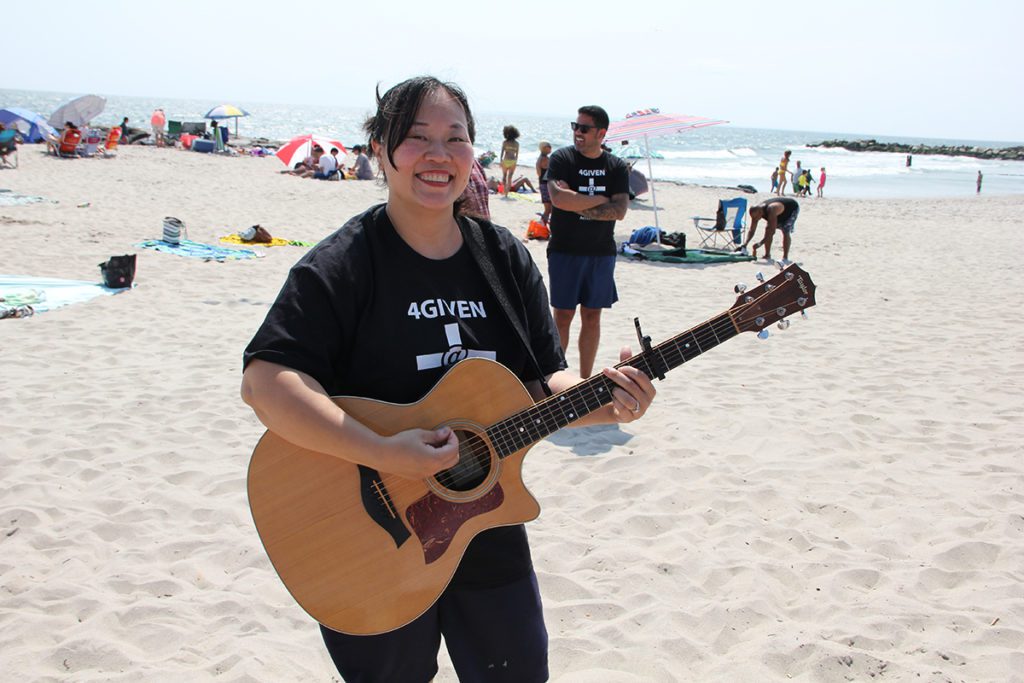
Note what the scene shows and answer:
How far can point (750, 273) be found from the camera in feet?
37.2

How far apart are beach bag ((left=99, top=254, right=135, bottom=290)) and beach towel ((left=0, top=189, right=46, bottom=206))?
7.06m

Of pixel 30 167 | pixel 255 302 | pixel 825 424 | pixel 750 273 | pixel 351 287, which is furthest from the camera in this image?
pixel 30 167

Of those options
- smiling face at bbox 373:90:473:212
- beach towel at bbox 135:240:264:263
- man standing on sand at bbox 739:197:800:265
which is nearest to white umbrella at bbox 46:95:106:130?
beach towel at bbox 135:240:264:263

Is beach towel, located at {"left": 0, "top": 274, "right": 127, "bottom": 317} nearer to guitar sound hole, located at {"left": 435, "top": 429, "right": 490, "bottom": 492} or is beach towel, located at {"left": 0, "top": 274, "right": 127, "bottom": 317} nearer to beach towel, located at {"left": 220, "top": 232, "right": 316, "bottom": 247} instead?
beach towel, located at {"left": 220, "top": 232, "right": 316, "bottom": 247}

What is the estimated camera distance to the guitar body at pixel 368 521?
5.86 ft

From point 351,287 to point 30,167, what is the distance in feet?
73.4

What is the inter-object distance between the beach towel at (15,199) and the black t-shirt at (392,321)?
14.4m

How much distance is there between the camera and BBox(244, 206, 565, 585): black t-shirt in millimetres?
1643

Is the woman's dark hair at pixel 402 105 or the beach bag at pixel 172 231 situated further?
the beach bag at pixel 172 231

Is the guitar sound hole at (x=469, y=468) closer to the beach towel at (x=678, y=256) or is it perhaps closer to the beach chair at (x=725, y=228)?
the beach towel at (x=678, y=256)

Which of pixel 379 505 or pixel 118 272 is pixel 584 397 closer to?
pixel 379 505

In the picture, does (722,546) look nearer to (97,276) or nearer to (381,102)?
(381,102)

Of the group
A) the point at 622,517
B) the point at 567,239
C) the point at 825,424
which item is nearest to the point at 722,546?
the point at 622,517

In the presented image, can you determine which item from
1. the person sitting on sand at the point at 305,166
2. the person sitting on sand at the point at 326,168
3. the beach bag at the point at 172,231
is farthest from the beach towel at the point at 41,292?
the person sitting on sand at the point at 305,166
